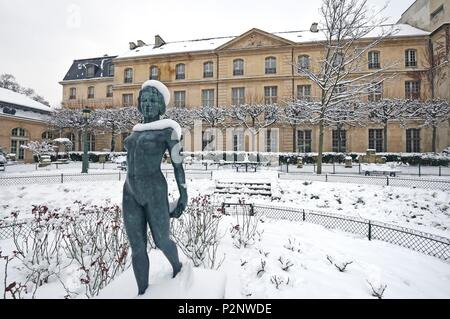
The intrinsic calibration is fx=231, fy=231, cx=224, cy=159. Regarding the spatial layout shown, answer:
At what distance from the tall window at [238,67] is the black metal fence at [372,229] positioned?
23.9m

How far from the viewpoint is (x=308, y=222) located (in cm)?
700

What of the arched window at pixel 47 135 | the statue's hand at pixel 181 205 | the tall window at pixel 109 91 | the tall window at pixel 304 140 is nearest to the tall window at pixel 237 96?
the tall window at pixel 304 140

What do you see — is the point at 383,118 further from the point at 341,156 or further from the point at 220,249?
the point at 220,249

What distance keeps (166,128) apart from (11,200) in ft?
33.0

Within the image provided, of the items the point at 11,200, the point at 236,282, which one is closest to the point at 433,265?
the point at 236,282

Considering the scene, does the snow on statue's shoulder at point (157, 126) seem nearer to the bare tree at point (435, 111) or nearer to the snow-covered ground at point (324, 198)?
the snow-covered ground at point (324, 198)

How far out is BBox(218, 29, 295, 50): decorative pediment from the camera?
2708cm

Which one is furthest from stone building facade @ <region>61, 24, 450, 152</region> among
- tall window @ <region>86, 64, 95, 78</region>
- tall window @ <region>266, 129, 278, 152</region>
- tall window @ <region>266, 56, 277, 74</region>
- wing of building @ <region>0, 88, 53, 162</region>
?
wing of building @ <region>0, 88, 53, 162</region>

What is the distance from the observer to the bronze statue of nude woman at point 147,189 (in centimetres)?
255

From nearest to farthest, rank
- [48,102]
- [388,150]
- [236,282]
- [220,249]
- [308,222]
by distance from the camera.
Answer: [236,282], [220,249], [308,222], [388,150], [48,102]

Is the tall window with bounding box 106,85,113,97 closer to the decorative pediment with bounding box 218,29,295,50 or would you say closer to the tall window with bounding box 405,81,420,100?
the decorative pediment with bounding box 218,29,295,50

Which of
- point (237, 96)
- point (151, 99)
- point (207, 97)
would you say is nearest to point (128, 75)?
point (207, 97)
